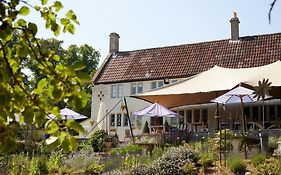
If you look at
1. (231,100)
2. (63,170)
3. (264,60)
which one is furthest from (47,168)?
(264,60)

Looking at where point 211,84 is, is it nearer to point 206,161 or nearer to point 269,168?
point 206,161

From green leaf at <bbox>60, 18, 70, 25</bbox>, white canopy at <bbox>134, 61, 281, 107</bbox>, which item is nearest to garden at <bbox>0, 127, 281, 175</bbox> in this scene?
white canopy at <bbox>134, 61, 281, 107</bbox>

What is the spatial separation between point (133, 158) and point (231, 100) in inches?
212

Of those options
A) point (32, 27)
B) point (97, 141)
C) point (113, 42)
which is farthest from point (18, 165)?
point (113, 42)

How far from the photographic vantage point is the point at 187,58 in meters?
34.5

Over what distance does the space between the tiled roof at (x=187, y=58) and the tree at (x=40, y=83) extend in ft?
96.1

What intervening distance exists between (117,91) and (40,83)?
3375 centimetres

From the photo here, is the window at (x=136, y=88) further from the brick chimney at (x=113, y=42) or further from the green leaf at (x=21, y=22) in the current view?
the green leaf at (x=21, y=22)

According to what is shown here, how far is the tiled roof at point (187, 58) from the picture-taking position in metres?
31.9

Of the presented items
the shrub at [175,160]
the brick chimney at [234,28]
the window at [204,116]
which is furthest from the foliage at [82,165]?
the brick chimney at [234,28]

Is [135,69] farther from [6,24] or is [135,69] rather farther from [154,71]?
[6,24]

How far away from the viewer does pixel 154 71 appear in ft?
114

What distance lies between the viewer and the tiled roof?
3192 cm

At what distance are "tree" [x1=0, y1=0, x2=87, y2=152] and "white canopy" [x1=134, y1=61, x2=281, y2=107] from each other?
15.3 m
